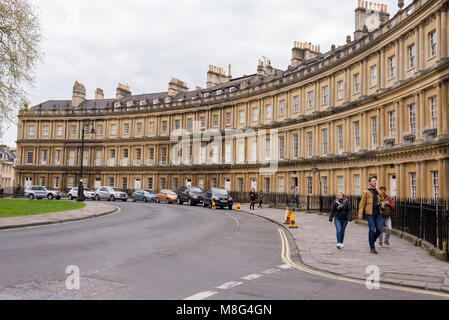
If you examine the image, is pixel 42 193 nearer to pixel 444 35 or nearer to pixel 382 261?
pixel 444 35

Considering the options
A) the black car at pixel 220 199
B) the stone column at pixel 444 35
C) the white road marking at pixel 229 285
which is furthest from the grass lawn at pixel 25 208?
the stone column at pixel 444 35

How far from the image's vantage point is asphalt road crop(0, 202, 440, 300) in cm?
621

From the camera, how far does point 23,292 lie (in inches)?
235

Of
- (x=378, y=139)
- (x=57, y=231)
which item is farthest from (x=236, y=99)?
(x=57, y=231)

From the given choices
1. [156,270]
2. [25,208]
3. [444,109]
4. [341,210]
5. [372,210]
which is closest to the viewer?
[156,270]

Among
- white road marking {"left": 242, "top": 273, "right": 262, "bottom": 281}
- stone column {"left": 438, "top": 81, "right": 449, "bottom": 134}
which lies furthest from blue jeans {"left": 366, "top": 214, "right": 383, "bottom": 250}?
stone column {"left": 438, "top": 81, "right": 449, "bottom": 134}

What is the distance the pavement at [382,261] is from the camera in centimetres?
774

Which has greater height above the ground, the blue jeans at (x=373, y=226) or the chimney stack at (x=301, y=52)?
the chimney stack at (x=301, y=52)

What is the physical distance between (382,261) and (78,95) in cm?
6842

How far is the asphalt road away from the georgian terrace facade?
15.6 meters

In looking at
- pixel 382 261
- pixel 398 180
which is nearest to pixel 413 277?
pixel 382 261

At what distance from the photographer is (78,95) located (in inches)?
2758

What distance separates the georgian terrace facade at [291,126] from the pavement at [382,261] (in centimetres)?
1172

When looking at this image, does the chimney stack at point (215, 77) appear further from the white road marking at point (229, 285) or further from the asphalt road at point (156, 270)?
the white road marking at point (229, 285)
